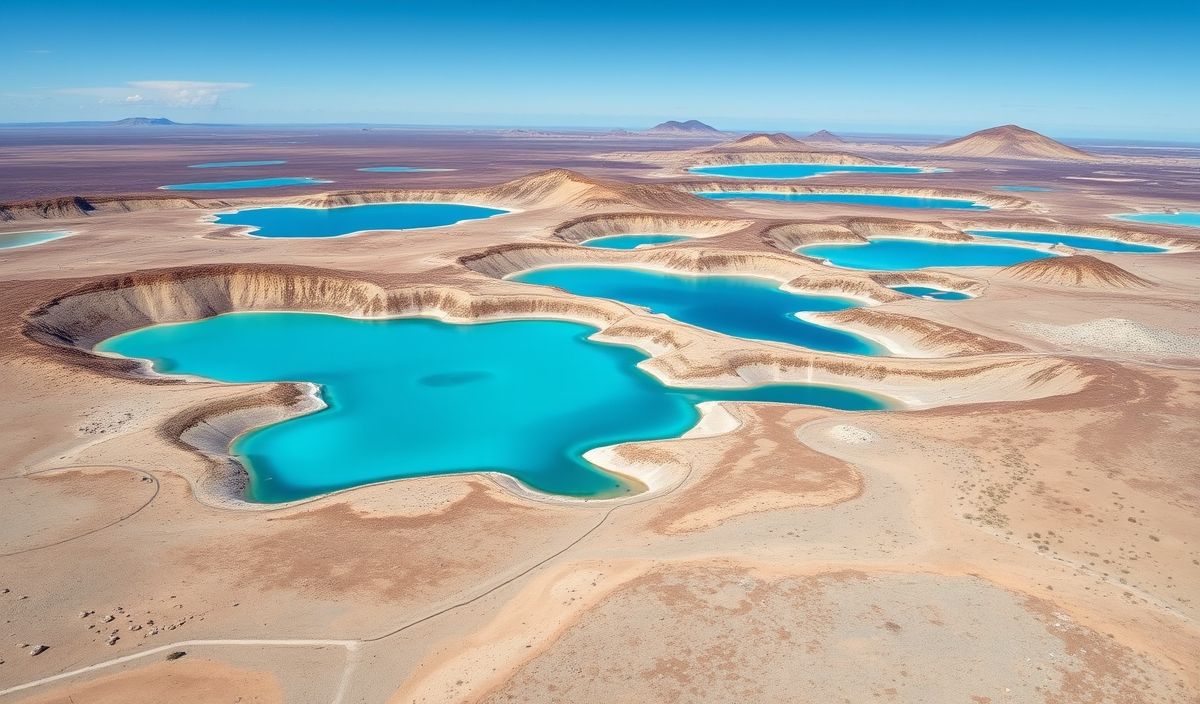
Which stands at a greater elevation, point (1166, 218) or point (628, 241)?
point (1166, 218)

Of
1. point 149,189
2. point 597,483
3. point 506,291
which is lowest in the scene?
point 597,483

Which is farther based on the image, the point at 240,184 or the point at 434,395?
the point at 240,184

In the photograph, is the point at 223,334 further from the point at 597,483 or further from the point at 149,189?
the point at 149,189

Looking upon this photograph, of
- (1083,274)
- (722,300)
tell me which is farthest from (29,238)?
(1083,274)

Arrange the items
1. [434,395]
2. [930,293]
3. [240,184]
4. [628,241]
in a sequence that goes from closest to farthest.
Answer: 1. [434,395]
2. [930,293]
3. [628,241]
4. [240,184]

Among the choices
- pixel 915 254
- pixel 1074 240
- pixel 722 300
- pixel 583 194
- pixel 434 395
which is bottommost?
pixel 434 395

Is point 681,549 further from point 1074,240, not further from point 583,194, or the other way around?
point 1074,240

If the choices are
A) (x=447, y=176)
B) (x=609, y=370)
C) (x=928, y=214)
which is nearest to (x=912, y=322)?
(x=609, y=370)
